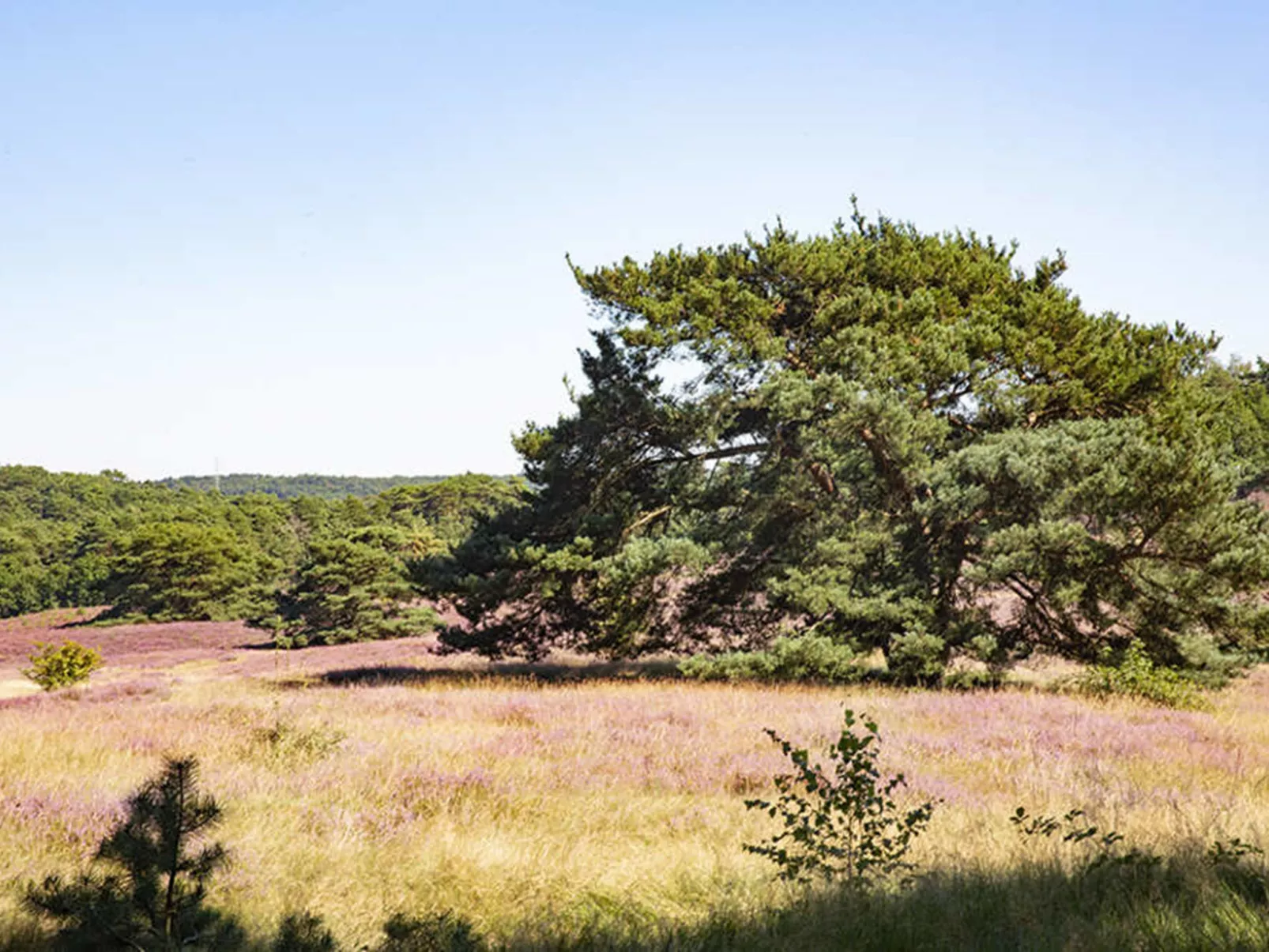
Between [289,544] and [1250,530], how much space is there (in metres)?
83.3

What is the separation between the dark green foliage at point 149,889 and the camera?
308 cm

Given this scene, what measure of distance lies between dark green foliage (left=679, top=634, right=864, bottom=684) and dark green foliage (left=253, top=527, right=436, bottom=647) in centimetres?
2842

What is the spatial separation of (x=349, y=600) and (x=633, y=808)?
131 feet

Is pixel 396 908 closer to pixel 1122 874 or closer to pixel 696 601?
pixel 1122 874

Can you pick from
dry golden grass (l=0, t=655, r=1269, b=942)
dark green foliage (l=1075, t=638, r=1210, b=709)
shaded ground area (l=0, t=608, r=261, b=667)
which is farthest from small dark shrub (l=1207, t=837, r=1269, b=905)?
shaded ground area (l=0, t=608, r=261, b=667)

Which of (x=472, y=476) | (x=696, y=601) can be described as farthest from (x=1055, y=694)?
(x=472, y=476)

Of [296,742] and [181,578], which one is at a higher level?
[296,742]

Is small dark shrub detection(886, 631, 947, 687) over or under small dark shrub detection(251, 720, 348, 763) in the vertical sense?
over

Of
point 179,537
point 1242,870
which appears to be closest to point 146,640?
point 179,537

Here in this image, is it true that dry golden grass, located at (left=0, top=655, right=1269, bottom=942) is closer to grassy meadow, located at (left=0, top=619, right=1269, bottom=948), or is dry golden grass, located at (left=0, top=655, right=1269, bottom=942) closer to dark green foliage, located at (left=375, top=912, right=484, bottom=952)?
grassy meadow, located at (left=0, top=619, right=1269, bottom=948)

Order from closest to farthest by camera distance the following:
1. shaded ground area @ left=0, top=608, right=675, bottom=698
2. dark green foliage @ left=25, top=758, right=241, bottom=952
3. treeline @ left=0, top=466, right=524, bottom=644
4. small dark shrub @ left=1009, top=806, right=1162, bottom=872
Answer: dark green foliage @ left=25, top=758, right=241, bottom=952, small dark shrub @ left=1009, top=806, right=1162, bottom=872, shaded ground area @ left=0, top=608, right=675, bottom=698, treeline @ left=0, top=466, right=524, bottom=644

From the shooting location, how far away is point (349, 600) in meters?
43.7

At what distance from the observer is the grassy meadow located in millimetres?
4391

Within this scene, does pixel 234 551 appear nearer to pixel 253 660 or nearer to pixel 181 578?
pixel 181 578
